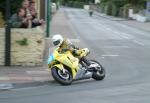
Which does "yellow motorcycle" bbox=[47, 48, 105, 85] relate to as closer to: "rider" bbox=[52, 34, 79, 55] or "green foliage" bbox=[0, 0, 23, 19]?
"rider" bbox=[52, 34, 79, 55]

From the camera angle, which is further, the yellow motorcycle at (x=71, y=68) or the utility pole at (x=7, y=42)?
the utility pole at (x=7, y=42)

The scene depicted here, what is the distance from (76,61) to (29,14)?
451cm

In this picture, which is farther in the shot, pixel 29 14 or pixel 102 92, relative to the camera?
pixel 29 14

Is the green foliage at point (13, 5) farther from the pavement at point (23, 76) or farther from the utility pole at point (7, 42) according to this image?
the pavement at point (23, 76)

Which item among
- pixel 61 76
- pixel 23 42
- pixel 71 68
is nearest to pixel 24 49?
pixel 23 42

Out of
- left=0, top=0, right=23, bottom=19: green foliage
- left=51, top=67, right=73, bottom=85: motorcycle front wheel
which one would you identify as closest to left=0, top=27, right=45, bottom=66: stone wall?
left=0, top=0, right=23, bottom=19: green foliage

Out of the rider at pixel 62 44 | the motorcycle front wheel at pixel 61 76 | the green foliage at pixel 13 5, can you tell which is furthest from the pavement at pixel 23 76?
the green foliage at pixel 13 5

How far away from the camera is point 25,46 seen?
1675 cm

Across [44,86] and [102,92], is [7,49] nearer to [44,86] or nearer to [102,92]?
[44,86]

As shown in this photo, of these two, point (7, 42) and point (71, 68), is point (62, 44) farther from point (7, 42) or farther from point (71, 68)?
point (7, 42)

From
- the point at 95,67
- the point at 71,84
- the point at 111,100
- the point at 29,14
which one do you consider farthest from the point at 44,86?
the point at 29,14

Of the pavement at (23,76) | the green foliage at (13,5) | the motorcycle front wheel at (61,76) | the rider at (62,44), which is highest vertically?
the green foliage at (13,5)

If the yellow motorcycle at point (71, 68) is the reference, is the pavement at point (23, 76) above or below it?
below

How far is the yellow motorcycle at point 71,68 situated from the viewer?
534 inches
